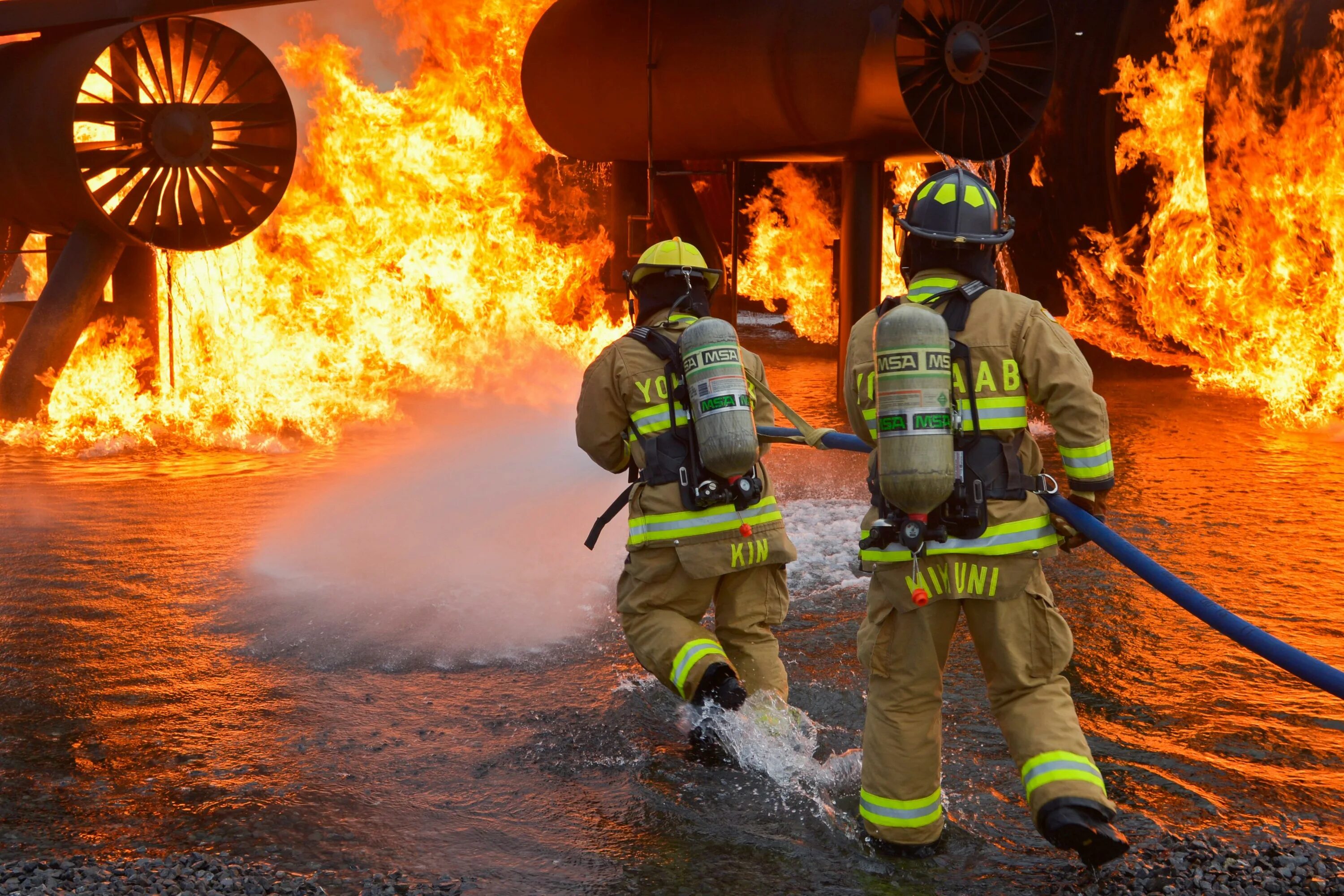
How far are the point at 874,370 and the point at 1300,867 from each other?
1.66 metres

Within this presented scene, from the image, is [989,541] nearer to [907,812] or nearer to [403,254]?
[907,812]

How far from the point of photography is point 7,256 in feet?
40.7

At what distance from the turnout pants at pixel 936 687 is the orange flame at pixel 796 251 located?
42.9 ft

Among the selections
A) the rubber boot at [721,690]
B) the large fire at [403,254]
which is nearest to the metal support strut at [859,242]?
the large fire at [403,254]

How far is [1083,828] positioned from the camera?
298cm

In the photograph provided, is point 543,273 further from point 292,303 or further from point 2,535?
point 2,535

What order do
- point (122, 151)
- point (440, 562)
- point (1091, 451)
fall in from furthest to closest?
point (122, 151) → point (440, 562) → point (1091, 451)

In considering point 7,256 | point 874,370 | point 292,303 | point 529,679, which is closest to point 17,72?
point 7,256

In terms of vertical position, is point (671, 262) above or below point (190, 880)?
above

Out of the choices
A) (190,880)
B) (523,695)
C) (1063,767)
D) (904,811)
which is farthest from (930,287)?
(190,880)

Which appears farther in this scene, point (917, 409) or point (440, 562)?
point (440, 562)

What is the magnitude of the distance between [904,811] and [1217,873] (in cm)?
78

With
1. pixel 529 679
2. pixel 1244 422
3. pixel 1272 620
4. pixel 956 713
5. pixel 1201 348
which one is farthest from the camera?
pixel 1201 348

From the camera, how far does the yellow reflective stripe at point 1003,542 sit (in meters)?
3.22
